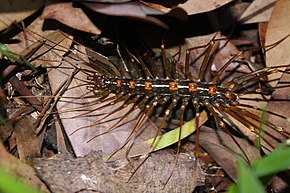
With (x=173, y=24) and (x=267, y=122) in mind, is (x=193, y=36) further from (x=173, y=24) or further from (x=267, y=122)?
(x=267, y=122)

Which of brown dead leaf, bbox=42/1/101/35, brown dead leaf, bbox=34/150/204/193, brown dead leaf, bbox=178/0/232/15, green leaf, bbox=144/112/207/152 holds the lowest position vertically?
brown dead leaf, bbox=34/150/204/193

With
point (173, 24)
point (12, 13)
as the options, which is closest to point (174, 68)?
point (173, 24)

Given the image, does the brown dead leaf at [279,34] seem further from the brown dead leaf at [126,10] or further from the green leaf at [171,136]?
the brown dead leaf at [126,10]

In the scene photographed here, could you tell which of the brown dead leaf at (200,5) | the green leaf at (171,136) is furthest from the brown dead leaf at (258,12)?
the green leaf at (171,136)

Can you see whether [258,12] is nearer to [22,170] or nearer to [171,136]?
[171,136]

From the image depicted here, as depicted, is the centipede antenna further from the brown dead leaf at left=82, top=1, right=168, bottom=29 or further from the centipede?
the brown dead leaf at left=82, top=1, right=168, bottom=29

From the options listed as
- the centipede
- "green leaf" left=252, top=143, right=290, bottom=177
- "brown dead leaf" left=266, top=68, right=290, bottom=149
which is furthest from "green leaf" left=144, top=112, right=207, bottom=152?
"green leaf" left=252, top=143, right=290, bottom=177

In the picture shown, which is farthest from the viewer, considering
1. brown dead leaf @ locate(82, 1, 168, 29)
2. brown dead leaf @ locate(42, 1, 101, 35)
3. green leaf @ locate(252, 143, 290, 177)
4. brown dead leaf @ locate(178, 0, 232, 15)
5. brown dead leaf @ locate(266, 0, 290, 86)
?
brown dead leaf @ locate(266, 0, 290, 86)
